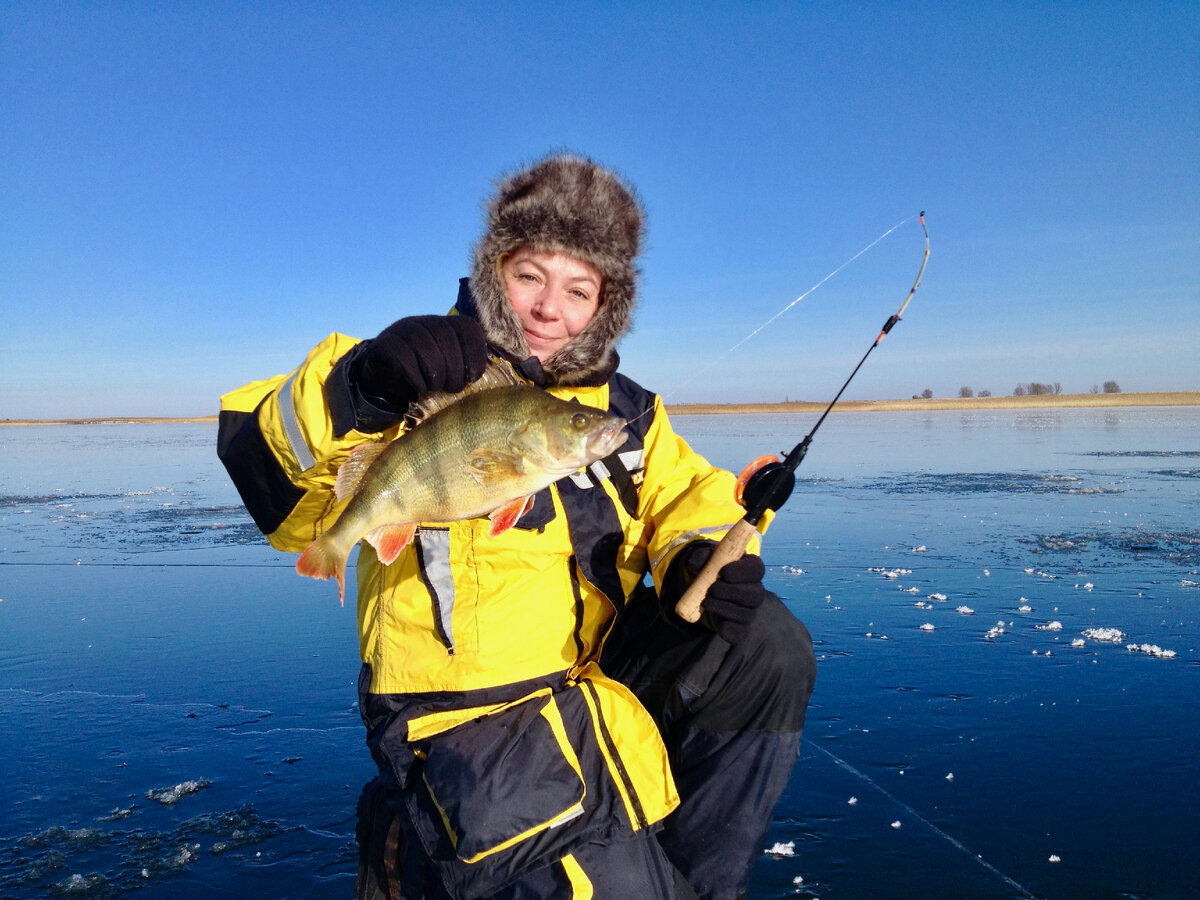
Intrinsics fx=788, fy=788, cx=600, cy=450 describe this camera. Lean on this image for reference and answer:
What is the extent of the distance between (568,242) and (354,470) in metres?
1.33

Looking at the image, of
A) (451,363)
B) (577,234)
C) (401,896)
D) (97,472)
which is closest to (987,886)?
(401,896)

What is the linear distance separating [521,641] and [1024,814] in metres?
2.12

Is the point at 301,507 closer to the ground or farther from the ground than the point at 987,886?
farther from the ground

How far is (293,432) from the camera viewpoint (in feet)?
7.82

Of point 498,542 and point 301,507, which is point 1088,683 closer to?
point 498,542

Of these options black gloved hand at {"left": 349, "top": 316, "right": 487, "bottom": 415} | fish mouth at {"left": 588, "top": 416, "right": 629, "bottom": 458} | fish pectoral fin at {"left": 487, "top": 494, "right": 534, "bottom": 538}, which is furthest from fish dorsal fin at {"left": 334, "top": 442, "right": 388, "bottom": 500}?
fish mouth at {"left": 588, "top": 416, "right": 629, "bottom": 458}

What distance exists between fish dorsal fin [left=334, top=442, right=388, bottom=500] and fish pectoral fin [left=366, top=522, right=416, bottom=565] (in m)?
0.15

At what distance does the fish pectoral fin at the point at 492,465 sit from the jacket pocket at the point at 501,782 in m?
0.79

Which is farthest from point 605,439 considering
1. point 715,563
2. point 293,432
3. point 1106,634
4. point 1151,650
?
point 1106,634

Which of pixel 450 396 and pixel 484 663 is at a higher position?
pixel 450 396

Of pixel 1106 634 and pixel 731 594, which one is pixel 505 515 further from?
pixel 1106 634

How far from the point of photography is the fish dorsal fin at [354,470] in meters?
2.39

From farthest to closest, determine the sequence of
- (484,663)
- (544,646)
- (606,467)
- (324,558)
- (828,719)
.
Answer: (828,719)
(606,467)
(544,646)
(484,663)
(324,558)

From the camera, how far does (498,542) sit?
263 centimetres
